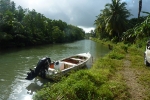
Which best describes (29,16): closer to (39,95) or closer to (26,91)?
(26,91)

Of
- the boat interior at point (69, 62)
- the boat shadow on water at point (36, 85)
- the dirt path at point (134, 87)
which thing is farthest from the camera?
the boat interior at point (69, 62)

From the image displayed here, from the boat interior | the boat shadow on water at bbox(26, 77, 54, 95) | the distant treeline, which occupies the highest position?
the distant treeline

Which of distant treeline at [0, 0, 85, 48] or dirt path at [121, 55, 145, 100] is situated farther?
distant treeline at [0, 0, 85, 48]

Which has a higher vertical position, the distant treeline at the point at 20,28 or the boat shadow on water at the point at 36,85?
the distant treeline at the point at 20,28

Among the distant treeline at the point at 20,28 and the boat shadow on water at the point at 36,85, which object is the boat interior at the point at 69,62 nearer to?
the boat shadow on water at the point at 36,85

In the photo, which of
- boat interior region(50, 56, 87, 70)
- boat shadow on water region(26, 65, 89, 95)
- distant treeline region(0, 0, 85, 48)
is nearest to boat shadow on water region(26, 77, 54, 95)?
boat shadow on water region(26, 65, 89, 95)

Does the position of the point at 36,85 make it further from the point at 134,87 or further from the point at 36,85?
the point at 134,87

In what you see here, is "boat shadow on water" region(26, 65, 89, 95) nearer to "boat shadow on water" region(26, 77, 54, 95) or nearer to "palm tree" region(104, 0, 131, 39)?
"boat shadow on water" region(26, 77, 54, 95)

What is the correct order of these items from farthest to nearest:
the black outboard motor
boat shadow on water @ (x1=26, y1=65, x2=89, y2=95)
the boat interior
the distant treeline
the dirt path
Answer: the distant treeline, the boat interior, the black outboard motor, boat shadow on water @ (x1=26, y1=65, x2=89, y2=95), the dirt path

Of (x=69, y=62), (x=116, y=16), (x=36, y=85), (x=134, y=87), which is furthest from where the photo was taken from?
(x=116, y=16)

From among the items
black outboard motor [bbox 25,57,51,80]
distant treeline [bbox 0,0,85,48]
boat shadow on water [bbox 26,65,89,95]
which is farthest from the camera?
distant treeline [bbox 0,0,85,48]

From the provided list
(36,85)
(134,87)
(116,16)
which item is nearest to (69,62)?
(36,85)

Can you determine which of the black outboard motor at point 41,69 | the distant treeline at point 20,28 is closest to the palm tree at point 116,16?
the distant treeline at point 20,28

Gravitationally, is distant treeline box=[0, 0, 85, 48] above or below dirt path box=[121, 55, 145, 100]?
above
